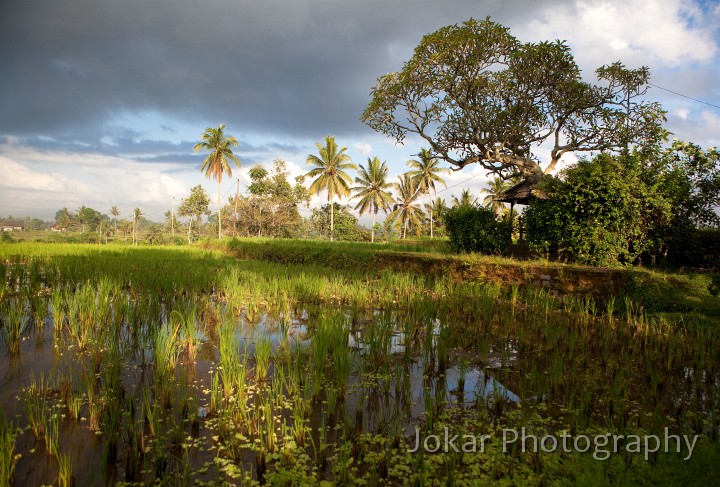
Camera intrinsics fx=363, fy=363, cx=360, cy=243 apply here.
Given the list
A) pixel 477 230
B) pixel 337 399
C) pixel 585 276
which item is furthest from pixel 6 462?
pixel 477 230

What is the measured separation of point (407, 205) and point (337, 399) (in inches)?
1348

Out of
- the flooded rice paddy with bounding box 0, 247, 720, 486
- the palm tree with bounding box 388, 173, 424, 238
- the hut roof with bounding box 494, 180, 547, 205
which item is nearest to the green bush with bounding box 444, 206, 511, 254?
the hut roof with bounding box 494, 180, 547, 205

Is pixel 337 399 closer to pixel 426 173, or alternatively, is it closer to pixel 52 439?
pixel 52 439

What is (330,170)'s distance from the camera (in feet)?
108

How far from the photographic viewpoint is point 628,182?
352 inches

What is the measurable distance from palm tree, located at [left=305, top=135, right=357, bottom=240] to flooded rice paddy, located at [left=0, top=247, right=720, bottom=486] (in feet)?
90.3

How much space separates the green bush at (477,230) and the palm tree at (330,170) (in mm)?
19736

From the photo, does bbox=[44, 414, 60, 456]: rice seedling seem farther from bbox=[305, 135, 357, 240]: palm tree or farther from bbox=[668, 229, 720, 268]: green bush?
bbox=[305, 135, 357, 240]: palm tree

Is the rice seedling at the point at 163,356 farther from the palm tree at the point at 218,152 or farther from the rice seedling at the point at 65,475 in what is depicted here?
the palm tree at the point at 218,152

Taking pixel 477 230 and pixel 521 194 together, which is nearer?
pixel 477 230

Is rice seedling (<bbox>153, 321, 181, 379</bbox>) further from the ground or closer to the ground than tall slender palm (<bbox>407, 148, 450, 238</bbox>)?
closer to the ground

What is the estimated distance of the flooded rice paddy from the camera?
2324 mm

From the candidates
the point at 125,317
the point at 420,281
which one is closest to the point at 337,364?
the point at 125,317

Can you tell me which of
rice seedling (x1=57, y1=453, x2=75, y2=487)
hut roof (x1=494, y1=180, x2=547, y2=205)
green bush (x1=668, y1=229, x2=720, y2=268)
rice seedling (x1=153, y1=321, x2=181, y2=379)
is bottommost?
rice seedling (x1=57, y1=453, x2=75, y2=487)
